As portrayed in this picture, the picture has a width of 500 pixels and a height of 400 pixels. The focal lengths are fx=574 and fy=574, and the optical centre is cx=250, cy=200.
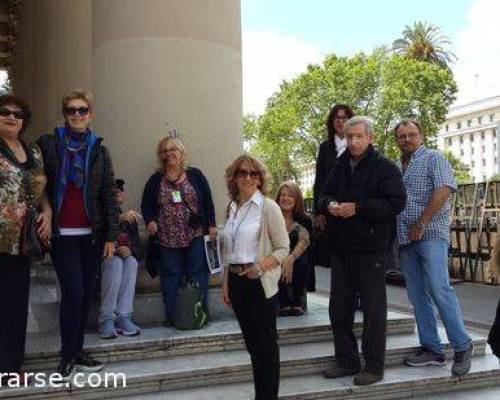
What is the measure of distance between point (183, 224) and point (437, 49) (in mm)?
59157

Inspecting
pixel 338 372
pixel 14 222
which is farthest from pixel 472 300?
pixel 14 222

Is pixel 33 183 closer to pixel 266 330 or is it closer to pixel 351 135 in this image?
pixel 266 330

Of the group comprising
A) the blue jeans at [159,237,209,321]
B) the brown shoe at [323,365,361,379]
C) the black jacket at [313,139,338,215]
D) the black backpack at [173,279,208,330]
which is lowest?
the brown shoe at [323,365,361,379]

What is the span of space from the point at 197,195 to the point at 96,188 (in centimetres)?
119

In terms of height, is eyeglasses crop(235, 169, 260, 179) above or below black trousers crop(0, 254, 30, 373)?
above

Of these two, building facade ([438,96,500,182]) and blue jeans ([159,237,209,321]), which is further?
building facade ([438,96,500,182])

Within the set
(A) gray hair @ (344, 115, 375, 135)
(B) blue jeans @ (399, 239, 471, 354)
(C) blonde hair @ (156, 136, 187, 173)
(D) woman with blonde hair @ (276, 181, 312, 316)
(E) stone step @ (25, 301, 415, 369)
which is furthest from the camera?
(D) woman with blonde hair @ (276, 181, 312, 316)

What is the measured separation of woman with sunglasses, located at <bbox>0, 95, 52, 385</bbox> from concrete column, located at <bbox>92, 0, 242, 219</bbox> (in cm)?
161

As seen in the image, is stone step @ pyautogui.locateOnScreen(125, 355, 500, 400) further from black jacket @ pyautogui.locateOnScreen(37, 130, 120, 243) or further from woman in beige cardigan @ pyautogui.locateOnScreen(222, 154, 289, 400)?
black jacket @ pyautogui.locateOnScreen(37, 130, 120, 243)

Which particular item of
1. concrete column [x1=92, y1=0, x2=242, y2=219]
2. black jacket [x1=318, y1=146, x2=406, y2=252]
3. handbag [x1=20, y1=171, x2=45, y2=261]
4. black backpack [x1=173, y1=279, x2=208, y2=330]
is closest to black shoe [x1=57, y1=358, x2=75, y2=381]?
handbag [x1=20, y1=171, x2=45, y2=261]

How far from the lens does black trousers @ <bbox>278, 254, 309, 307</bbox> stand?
227 inches

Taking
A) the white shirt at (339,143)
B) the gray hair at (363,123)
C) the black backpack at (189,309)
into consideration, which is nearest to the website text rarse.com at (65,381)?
the black backpack at (189,309)

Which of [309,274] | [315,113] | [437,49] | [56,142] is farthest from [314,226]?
[437,49]

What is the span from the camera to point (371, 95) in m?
34.8
